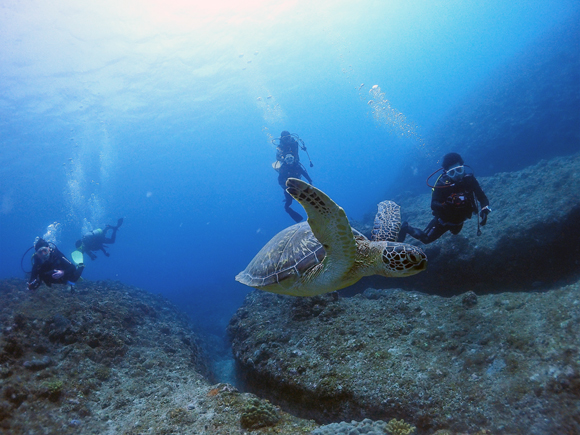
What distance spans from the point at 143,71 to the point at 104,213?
79.9 meters

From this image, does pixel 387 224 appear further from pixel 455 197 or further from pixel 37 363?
pixel 37 363

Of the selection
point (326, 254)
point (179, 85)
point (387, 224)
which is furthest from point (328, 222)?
point (179, 85)

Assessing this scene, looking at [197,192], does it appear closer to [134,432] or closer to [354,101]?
[354,101]

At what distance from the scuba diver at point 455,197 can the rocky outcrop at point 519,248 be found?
73 centimetres

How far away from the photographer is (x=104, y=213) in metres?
83.9

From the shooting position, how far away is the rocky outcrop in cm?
484

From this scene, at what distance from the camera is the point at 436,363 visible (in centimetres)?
285

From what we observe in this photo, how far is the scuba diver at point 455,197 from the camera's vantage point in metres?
4.83

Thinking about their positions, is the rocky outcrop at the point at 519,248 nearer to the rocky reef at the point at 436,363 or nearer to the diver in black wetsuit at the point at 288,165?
the rocky reef at the point at 436,363

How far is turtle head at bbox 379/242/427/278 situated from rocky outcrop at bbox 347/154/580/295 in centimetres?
366

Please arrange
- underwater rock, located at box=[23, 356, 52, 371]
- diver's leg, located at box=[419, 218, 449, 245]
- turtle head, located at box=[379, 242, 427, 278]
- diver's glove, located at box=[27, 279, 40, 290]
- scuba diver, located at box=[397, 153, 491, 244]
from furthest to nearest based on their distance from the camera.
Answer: diver's glove, located at box=[27, 279, 40, 290], diver's leg, located at box=[419, 218, 449, 245], scuba diver, located at box=[397, 153, 491, 244], underwater rock, located at box=[23, 356, 52, 371], turtle head, located at box=[379, 242, 427, 278]

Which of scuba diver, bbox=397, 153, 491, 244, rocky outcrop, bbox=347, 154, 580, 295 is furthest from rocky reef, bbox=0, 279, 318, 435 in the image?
rocky outcrop, bbox=347, 154, 580, 295

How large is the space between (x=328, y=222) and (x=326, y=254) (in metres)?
0.56

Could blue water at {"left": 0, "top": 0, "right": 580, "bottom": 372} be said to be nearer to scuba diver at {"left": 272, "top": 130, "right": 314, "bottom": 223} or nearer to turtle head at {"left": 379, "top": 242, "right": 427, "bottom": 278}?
scuba diver at {"left": 272, "top": 130, "right": 314, "bottom": 223}
